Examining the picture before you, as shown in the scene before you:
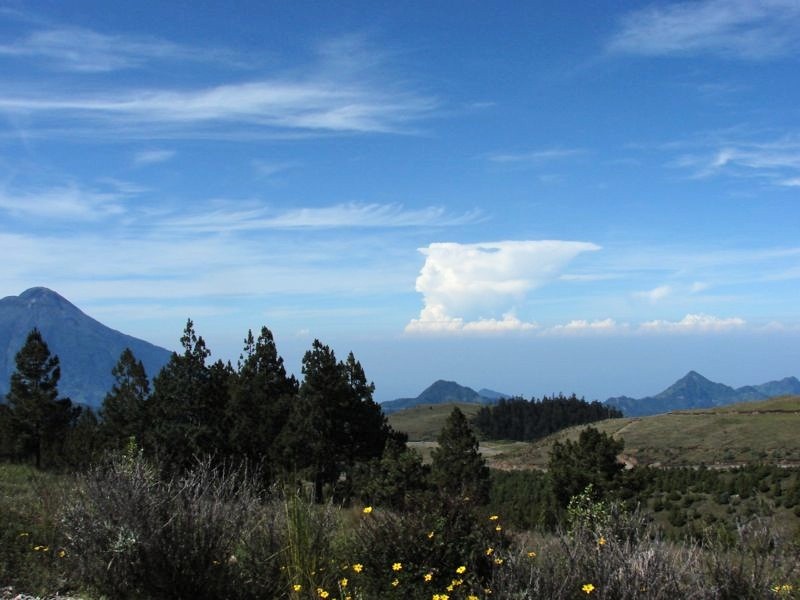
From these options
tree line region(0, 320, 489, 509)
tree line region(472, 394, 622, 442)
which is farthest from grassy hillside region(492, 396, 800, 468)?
tree line region(472, 394, 622, 442)

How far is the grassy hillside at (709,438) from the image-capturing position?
2379 inches

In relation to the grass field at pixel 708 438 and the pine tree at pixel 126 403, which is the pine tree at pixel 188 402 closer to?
the pine tree at pixel 126 403

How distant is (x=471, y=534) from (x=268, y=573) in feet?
6.87

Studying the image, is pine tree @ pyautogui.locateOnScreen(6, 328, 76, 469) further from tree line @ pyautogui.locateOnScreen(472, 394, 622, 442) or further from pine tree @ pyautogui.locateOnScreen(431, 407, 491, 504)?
tree line @ pyautogui.locateOnScreen(472, 394, 622, 442)

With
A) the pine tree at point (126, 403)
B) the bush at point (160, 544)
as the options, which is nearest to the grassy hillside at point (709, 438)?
the pine tree at point (126, 403)

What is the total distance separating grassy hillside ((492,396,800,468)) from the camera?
60438 millimetres

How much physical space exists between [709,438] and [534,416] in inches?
3186

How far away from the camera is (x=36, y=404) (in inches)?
1804

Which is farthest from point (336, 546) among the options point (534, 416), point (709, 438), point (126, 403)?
point (534, 416)

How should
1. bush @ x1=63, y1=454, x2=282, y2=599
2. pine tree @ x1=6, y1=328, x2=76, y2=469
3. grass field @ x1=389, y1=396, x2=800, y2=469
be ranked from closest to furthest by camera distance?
bush @ x1=63, y1=454, x2=282, y2=599, pine tree @ x1=6, y1=328, x2=76, y2=469, grass field @ x1=389, y1=396, x2=800, y2=469

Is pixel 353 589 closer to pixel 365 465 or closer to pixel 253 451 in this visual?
pixel 365 465

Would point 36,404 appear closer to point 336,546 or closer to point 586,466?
point 586,466

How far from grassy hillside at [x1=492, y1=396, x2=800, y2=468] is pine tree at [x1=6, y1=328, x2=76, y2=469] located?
52.8 metres

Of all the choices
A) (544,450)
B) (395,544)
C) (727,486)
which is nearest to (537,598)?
(395,544)
